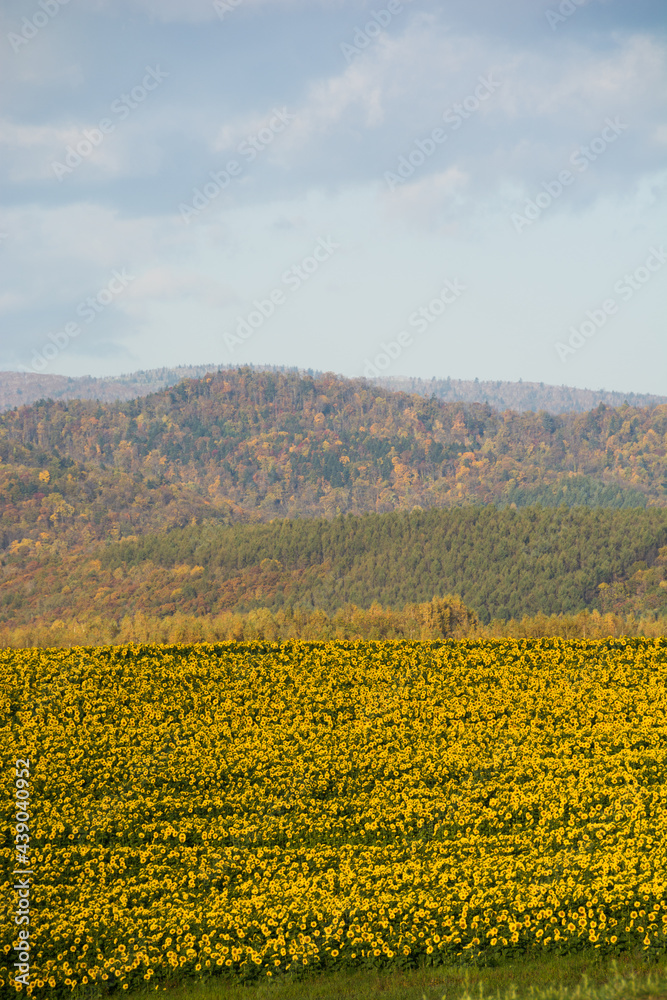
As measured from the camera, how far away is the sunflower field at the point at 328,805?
12.8 metres

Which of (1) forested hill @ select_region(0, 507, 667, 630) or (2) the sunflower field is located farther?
(1) forested hill @ select_region(0, 507, 667, 630)

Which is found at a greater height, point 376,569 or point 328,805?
point 376,569

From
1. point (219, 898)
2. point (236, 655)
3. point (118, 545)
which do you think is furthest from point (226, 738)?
point (118, 545)

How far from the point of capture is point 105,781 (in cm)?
1889

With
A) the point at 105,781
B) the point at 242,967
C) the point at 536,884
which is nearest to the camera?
the point at 242,967

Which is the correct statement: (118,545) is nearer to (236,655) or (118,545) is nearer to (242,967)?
(236,655)

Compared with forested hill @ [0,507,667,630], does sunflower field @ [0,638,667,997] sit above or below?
below

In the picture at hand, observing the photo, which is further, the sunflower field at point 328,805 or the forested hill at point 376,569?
the forested hill at point 376,569

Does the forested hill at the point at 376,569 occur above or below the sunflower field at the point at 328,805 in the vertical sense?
above

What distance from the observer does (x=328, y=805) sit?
1769 cm

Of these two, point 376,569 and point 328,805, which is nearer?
point 328,805

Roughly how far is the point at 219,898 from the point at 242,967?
5.13 ft

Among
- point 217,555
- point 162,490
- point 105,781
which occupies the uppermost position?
point 162,490

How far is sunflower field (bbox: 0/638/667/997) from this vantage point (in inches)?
504
